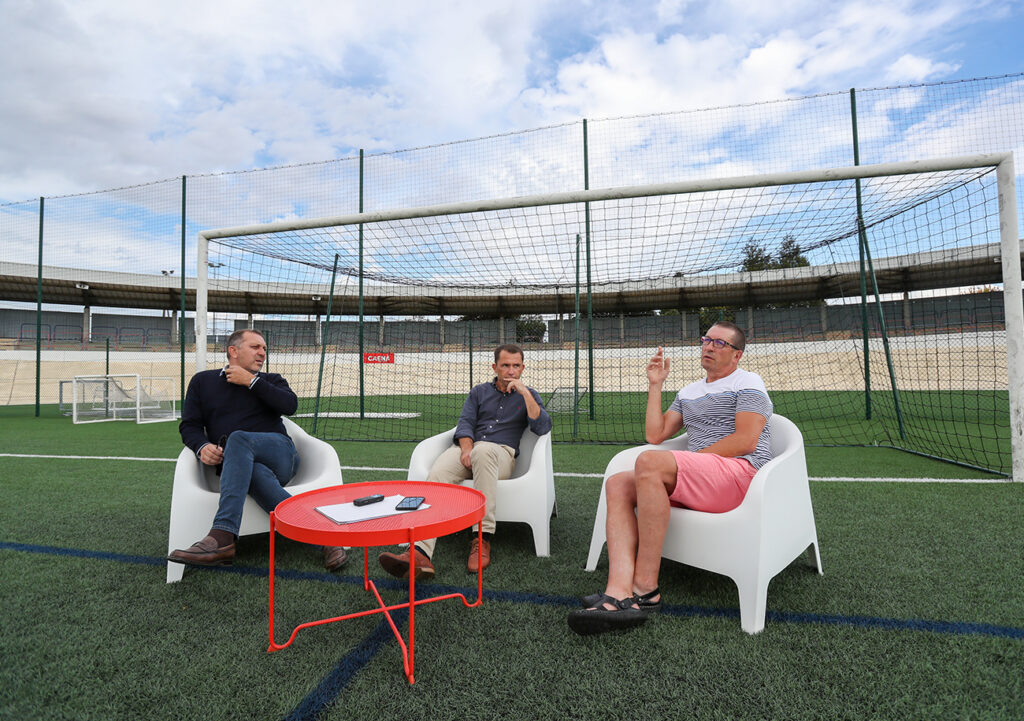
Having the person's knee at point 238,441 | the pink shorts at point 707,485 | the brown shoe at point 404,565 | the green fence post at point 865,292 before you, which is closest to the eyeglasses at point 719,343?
the pink shorts at point 707,485

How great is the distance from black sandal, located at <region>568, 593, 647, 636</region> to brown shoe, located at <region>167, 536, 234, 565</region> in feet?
4.42

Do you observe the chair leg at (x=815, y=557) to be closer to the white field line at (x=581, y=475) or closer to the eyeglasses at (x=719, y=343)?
the eyeglasses at (x=719, y=343)

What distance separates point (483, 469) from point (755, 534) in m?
1.14

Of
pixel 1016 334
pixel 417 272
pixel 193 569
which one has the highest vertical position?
pixel 417 272

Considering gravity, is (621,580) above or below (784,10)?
below

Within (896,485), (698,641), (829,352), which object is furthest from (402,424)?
(829,352)

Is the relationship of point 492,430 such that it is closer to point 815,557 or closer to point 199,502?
point 199,502

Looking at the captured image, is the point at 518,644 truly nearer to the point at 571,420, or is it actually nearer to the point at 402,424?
the point at 571,420

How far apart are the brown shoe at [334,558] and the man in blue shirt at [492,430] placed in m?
0.51

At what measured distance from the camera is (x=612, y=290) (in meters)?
7.96

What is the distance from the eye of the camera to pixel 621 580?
1.63m

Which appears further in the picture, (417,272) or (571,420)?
(571,420)

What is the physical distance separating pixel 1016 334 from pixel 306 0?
5442 mm

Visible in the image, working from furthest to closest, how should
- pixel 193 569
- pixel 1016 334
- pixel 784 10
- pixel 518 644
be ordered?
pixel 784 10, pixel 1016 334, pixel 193 569, pixel 518 644
